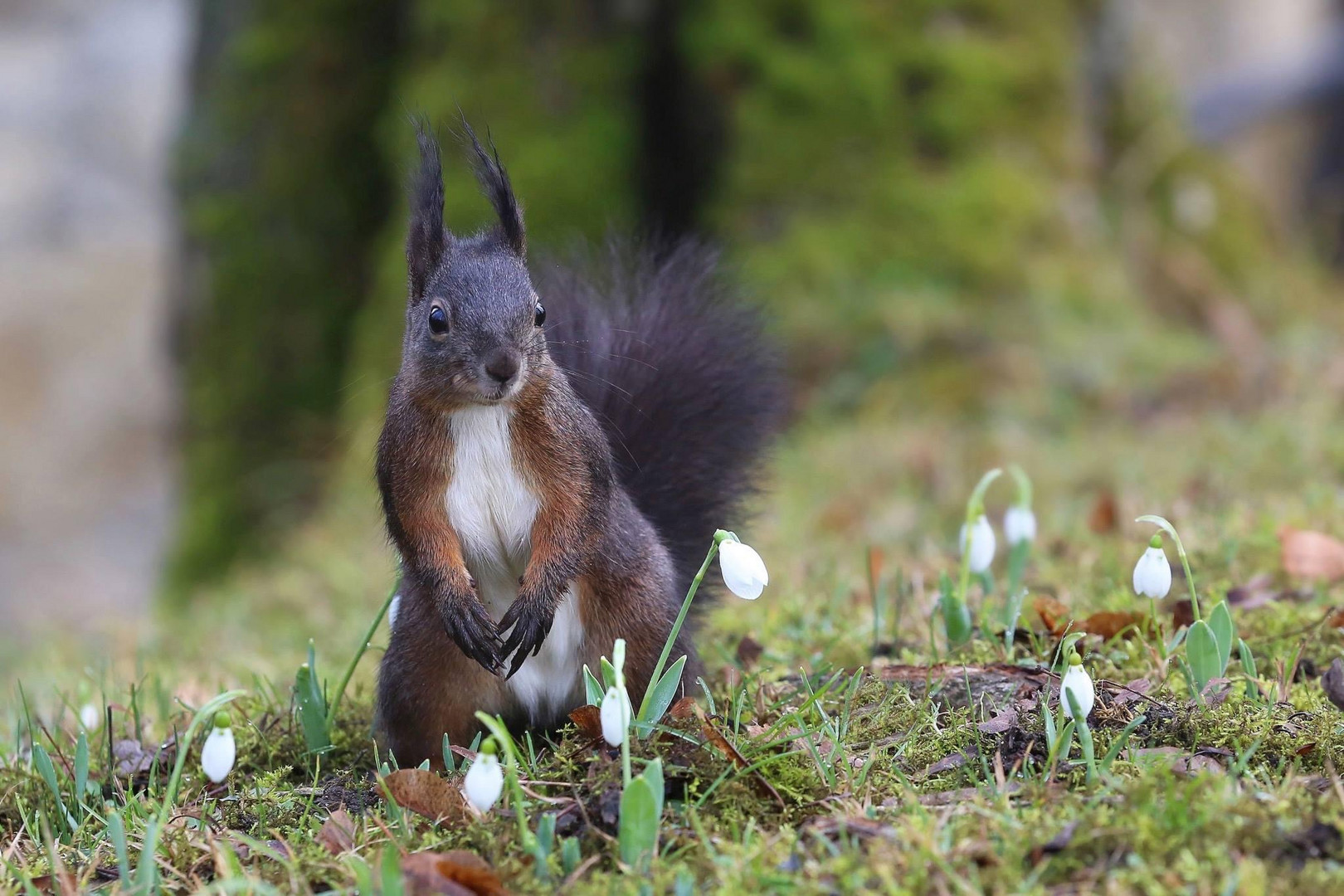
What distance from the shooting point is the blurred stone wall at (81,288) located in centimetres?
1573

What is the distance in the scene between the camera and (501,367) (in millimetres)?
2102

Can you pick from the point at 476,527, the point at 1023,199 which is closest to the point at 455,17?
the point at 1023,199

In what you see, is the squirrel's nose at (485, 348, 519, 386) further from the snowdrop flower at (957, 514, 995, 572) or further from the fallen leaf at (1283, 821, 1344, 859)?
the fallen leaf at (1283, 821, 1344, 859)

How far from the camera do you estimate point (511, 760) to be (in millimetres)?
1886

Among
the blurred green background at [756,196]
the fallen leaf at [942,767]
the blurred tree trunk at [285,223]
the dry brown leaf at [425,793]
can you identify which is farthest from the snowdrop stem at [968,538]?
the blurred tree trunk at [285,223]

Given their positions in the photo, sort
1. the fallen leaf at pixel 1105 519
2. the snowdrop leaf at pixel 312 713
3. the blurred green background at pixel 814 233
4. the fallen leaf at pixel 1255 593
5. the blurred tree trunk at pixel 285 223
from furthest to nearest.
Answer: the blurred tree trunk at pixel 285 223
the blurred green background at pixel 814 233
the fallen leaf at pixel 1105 519
the fallen leaf at pixel 1255 593
the snowdrop leaf at pixel 312 713

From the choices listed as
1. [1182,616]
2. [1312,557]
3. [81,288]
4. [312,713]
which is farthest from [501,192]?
[81,288]

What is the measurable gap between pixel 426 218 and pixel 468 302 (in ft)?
0.70

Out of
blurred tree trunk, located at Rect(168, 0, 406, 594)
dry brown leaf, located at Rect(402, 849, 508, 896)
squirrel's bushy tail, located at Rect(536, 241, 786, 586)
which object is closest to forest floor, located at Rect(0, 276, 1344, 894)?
dry brown leaf, located at Rect(402, 849, 508, 896)

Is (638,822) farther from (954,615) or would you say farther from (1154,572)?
(954,615)

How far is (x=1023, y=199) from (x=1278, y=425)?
1.66 metres

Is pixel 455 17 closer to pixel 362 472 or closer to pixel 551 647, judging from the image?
pixel 362 472

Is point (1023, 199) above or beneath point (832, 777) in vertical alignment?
above

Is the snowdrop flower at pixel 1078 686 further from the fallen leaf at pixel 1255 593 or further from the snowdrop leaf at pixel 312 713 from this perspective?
the snowdrop leaf at pixel 312 713
